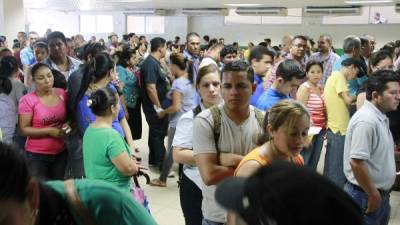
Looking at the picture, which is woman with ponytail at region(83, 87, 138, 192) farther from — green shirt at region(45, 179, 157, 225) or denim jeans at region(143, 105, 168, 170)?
denim jeans at region(143, 105, 168, 170)

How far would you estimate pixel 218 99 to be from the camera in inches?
98.4

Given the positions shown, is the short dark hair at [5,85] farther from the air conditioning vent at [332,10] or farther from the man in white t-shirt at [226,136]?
the air conditioning vent at [332,10]

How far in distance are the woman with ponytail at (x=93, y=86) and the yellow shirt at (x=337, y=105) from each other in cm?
186

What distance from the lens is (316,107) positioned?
3.95 metres

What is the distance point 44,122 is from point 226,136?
174cm

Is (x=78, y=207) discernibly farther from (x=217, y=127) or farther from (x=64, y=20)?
(x=64, y=20)

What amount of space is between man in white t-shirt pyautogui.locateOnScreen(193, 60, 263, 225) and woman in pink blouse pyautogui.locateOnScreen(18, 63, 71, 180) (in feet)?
5.25

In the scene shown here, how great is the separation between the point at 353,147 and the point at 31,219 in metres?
1.97

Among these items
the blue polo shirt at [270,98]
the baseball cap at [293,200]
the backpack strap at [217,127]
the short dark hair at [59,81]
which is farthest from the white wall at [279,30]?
the baseball cap at [293,200]

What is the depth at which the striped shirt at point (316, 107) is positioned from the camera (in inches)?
155

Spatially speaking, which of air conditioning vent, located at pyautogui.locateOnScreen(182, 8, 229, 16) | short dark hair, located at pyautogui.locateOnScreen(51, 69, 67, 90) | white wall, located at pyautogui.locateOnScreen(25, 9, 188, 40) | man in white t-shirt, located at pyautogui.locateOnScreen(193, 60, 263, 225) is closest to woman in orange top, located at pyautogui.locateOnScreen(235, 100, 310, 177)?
man in white t-shirt, located at pyautogui.locateOnScreen(193, 60, 263, 225)

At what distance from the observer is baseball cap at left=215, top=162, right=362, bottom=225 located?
2.12ft

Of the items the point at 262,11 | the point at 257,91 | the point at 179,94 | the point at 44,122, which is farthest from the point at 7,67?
the point at 262,11

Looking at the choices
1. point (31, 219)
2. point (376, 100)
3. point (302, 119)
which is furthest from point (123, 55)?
point (31, 219)
